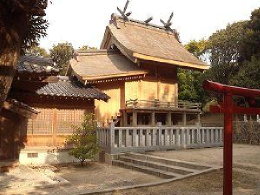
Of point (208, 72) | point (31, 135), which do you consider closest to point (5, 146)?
point (31, 135)

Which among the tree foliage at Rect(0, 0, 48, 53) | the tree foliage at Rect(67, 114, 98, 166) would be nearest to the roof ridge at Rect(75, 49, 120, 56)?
the tree foliage at Rect(67, 114, 98, 166)

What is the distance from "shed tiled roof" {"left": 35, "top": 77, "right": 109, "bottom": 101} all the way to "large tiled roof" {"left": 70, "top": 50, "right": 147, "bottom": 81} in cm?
64

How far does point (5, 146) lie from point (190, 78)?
25.3m

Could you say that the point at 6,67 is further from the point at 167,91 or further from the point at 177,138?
the point at 167,91

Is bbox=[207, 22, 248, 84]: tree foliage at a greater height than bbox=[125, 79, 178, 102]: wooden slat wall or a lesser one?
greater

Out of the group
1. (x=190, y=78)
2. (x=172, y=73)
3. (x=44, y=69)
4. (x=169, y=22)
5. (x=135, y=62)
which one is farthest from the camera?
(x=190, y=78)

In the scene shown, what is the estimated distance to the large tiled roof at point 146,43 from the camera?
67.7 feet

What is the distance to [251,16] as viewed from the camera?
3450cm

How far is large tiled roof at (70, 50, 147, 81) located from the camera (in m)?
18.0

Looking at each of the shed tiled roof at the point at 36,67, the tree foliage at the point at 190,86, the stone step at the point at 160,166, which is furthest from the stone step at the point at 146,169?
the tree foliage at the point at 190,86

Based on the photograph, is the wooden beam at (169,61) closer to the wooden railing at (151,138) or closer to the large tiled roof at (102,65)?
the large tiled roof at (102,65)

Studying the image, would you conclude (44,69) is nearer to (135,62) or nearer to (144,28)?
(135,62)

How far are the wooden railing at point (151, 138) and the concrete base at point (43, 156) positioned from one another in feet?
6.46

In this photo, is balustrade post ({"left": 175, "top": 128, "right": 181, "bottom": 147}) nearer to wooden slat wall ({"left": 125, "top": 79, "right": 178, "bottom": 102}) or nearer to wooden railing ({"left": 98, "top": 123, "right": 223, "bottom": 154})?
wooden railing ({"left": 98, "top": 123, "right": 223, "bottom": 154})
